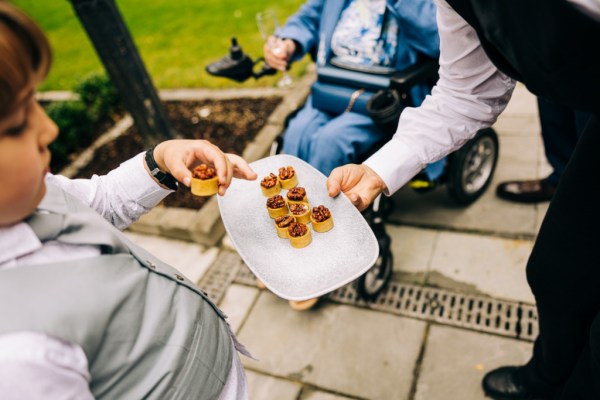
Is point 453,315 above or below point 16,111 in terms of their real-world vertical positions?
below

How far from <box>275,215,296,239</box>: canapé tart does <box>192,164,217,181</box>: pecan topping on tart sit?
326 millimetres

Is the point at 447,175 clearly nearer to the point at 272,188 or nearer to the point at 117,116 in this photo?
the point at 272,188

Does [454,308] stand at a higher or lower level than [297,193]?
lower

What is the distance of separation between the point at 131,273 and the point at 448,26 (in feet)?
3.83

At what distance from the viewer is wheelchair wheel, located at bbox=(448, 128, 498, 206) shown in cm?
275

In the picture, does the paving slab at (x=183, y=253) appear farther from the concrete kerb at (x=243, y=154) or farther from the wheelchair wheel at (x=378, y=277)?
the wheelchair wheel at (x=378, y=277)

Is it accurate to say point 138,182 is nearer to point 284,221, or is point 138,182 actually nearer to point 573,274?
point 284,221

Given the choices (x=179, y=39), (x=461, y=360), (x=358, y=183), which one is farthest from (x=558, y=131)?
(x=179, y=39)

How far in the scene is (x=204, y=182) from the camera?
1.47 m

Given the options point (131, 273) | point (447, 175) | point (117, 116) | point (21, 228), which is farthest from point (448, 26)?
point (117, 116)

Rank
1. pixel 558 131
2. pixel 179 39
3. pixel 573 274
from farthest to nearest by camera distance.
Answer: pixel 179 39
pixel 558 131
pixel 573 274

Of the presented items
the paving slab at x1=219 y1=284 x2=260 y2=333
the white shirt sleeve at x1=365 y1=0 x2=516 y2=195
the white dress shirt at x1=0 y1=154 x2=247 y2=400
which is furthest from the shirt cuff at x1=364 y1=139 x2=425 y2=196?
the paving slab at x1=219 y1=284 x2=260 y2=333

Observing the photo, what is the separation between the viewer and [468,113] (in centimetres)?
164

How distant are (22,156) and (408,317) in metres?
2.13
